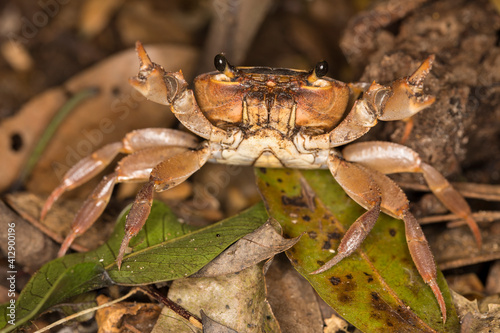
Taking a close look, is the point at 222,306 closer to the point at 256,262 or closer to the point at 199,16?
the point at 256,262

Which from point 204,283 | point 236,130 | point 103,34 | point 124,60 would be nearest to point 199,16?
point 103,34

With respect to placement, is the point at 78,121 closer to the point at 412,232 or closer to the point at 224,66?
the point at 224,66

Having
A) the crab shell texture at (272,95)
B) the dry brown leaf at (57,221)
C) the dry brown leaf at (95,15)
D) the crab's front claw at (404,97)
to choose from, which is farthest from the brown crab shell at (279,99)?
the dry brown leaf at (95,15)

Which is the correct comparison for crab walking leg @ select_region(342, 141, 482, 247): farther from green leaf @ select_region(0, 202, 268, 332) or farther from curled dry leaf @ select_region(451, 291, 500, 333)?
green leaf @ select_region(0, 202, 268, 332)

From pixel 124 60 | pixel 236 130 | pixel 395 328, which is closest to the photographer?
pixel 395 328

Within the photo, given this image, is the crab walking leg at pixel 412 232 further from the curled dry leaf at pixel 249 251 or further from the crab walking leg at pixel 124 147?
the crab walking leg at pixel 124 147

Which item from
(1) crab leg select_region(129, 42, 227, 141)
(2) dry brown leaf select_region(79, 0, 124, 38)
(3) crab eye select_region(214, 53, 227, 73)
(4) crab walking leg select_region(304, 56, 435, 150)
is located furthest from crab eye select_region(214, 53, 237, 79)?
(2) dry brown leaf select_region(79, 0, 124, 38)

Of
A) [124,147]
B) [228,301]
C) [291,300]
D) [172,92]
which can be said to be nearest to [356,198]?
[291,300]
